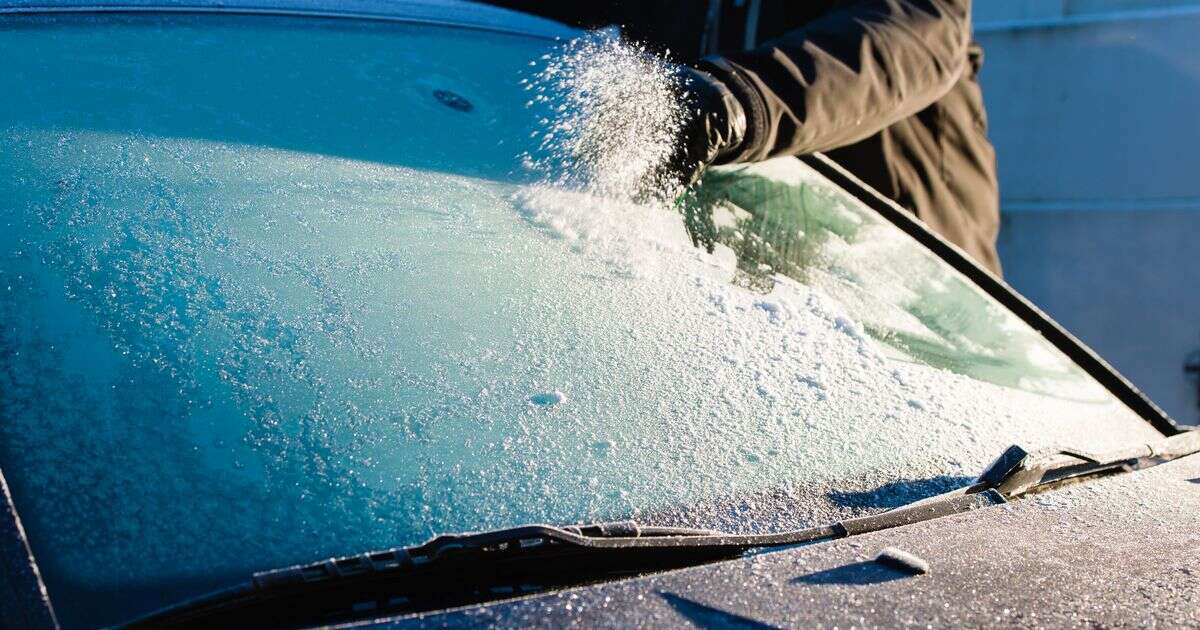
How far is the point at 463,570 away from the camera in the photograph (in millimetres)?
1119

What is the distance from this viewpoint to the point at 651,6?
Result: 2.80 meters

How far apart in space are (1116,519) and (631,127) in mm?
867

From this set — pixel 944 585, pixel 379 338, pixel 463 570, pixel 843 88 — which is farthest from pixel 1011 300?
pixel 463 570

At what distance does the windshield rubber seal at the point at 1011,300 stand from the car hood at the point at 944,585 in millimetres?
645

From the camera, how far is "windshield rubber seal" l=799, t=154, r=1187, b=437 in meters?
2.01

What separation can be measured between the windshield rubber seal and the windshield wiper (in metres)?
0.90

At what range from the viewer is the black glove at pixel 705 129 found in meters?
1.89

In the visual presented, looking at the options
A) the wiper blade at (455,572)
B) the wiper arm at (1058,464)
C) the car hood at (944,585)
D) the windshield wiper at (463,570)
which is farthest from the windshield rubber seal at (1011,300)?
the wiper blade at (455,572)

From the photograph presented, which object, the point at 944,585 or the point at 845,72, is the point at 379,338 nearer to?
the point at 944,585

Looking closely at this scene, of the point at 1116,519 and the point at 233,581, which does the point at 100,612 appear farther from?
the point at 1116,519

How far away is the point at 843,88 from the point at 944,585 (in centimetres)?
137

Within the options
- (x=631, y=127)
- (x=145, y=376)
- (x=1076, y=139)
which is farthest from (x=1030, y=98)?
(x=145, y=376)

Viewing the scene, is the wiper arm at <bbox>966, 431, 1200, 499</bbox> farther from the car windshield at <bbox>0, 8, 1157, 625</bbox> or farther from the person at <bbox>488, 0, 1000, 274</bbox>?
the person at <bbox>488, 0, 1000, 274</bbox>

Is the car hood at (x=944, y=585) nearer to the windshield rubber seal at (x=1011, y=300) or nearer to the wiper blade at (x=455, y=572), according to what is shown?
the wiper blade at (x=455, y=572)
